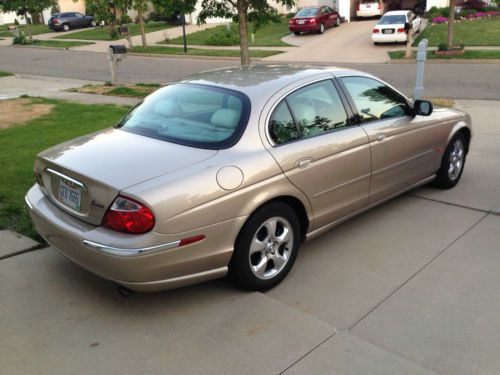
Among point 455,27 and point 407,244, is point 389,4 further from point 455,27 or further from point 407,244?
point 407,244

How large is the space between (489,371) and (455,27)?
26.2m

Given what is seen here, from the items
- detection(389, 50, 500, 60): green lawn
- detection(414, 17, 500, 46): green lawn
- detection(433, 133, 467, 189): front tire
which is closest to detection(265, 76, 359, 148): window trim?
detection(433, 133, 467, 189): front tire

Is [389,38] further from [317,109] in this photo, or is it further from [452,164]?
[317,109]

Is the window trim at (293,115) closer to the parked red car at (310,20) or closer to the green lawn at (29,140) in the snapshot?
the green lawn at (29,140)

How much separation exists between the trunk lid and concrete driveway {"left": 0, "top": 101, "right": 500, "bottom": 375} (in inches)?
26.3

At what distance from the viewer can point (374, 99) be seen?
15.2 feet

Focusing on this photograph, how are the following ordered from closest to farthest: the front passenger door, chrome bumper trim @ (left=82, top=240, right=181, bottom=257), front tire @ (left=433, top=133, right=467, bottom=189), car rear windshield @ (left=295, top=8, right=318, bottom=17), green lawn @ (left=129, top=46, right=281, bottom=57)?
chrome bumper trim @ (left=82, top=240, right=181, bottom=257)
the front passenger door
front tire @ (left=433, top=133, right=467, bottom=189)
green lawn @ (left=129, top=46, right=281, bottom=57)
car rear windshield @ (left=295, top=8, right=318, bottom=17)

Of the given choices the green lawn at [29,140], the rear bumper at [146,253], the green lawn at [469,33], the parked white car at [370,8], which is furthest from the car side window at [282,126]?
the parked white car at [370,8]

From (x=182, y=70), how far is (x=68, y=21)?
2794cm

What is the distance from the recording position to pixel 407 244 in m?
4.34

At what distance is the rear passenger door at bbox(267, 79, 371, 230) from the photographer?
12.3 feet

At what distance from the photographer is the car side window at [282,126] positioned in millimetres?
3707

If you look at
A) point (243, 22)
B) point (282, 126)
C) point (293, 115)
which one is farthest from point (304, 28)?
point (282, 126)

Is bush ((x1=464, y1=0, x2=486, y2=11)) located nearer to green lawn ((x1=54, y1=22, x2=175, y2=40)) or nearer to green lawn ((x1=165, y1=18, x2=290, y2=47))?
green lawn ((x1=165, y1=18, x2=290, y2=47))
